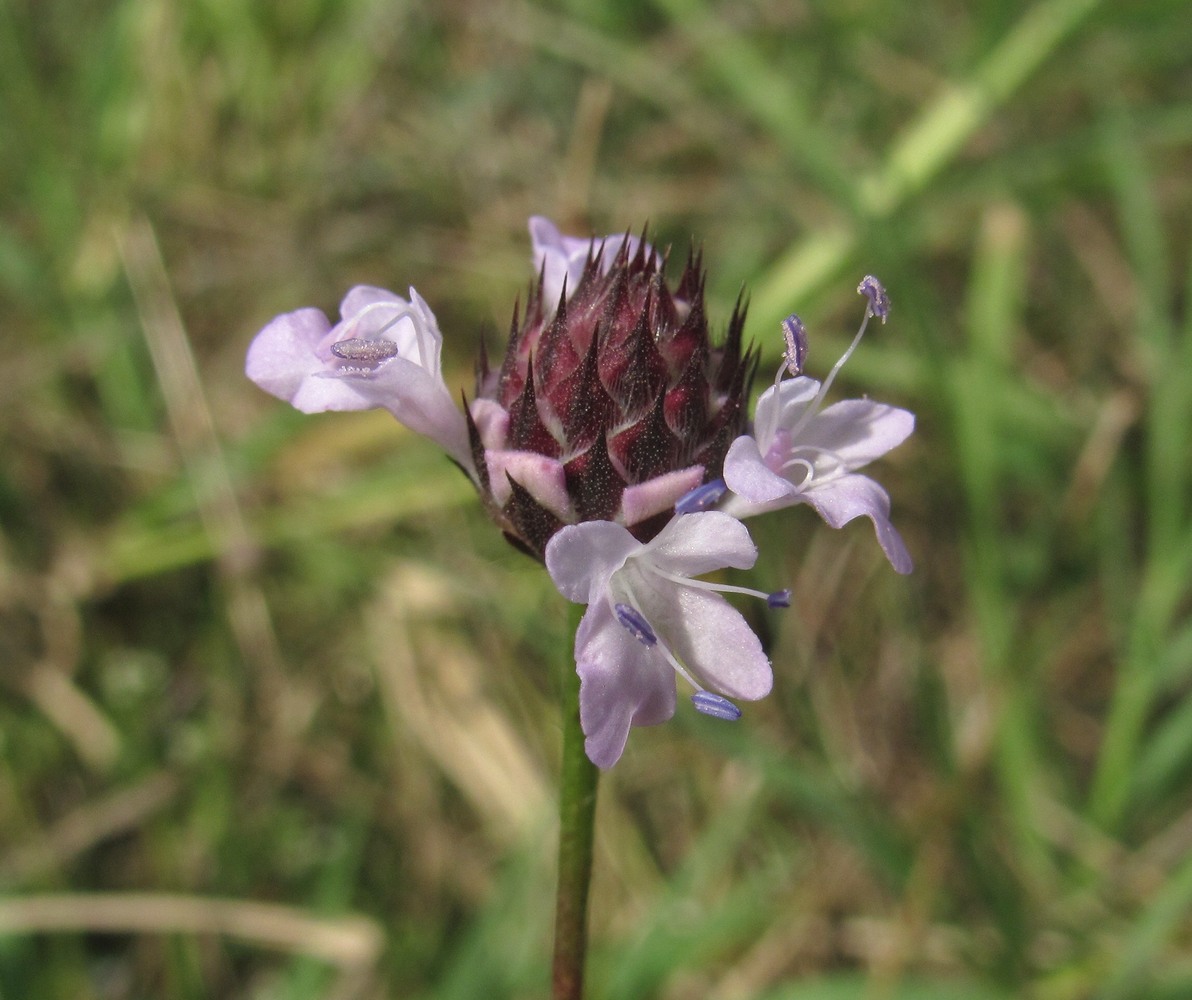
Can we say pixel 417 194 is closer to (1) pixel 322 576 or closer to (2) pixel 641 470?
(1) pixel 322 576

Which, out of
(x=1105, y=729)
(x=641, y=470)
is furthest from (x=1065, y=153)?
(x=641, y=470)

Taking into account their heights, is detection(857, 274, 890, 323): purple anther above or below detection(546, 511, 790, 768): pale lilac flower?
above

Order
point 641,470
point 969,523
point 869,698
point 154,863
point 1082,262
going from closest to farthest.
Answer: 1. point 641,470
2. point 154,863
3. point 969,523
4. point 869,698
5. point 1082,262

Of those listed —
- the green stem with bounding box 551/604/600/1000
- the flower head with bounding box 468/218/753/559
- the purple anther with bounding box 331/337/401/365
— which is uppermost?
the purple anther with bounding box 331/337/401/365

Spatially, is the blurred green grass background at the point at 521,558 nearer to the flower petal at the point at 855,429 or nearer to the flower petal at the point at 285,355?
the flower petal at the point at 855,429

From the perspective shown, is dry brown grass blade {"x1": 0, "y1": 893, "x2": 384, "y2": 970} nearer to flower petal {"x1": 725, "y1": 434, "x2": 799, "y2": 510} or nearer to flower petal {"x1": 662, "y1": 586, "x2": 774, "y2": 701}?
flower petal {"x1": 662, "y1": 586, "x2": 774, "y2": 701}

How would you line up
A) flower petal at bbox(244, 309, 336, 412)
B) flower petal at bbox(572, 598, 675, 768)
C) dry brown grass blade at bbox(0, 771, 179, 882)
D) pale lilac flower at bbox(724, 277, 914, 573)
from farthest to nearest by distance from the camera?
dry brown grass blade at bbox(0, 771, 179, 882), flower petal at bbox(244, 309, 336, 412), pale lilac flower at bbox(724, 277, 914, 573), flower petal at bbox(572, 598, 675, 768)

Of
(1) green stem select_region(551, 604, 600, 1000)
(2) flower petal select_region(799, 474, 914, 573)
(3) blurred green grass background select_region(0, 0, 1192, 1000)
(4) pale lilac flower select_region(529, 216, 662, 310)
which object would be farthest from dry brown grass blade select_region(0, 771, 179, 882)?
(2) flower petal select_region(799, 474, 914, 573)
